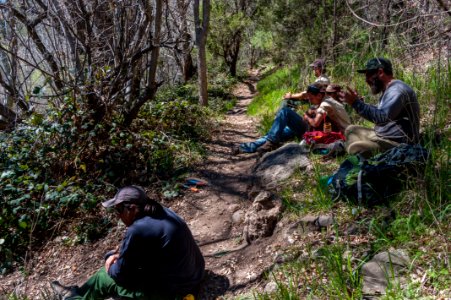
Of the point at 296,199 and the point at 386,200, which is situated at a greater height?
the point at 386,200

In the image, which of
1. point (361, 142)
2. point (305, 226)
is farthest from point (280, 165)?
point (305, 226)

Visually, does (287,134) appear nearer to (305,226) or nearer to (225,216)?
(225,216)

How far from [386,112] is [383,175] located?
822 mm

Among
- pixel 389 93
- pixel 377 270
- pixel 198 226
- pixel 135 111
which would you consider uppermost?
pixel 389 93

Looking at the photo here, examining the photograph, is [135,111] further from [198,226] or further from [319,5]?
[319,5]

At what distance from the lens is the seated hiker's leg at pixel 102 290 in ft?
10.7

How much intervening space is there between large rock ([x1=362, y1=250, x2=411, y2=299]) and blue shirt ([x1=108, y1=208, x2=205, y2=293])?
4.56ft

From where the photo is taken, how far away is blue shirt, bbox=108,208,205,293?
3070 mm

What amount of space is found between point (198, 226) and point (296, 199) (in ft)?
4.28

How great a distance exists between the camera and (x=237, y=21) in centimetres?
1527

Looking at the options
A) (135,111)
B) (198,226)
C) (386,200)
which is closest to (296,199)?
(386,200)

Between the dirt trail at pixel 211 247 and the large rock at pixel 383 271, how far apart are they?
0.92 m

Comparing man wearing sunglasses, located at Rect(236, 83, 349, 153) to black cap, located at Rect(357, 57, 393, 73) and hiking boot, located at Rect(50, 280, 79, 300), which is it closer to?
black cap, located at Rect(357, 57, 393, 73)

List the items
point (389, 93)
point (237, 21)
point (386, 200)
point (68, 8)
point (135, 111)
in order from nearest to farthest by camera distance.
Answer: point (386, 200), point (389, 93), point (68, 8), point (135, 111), point (237, 21)
